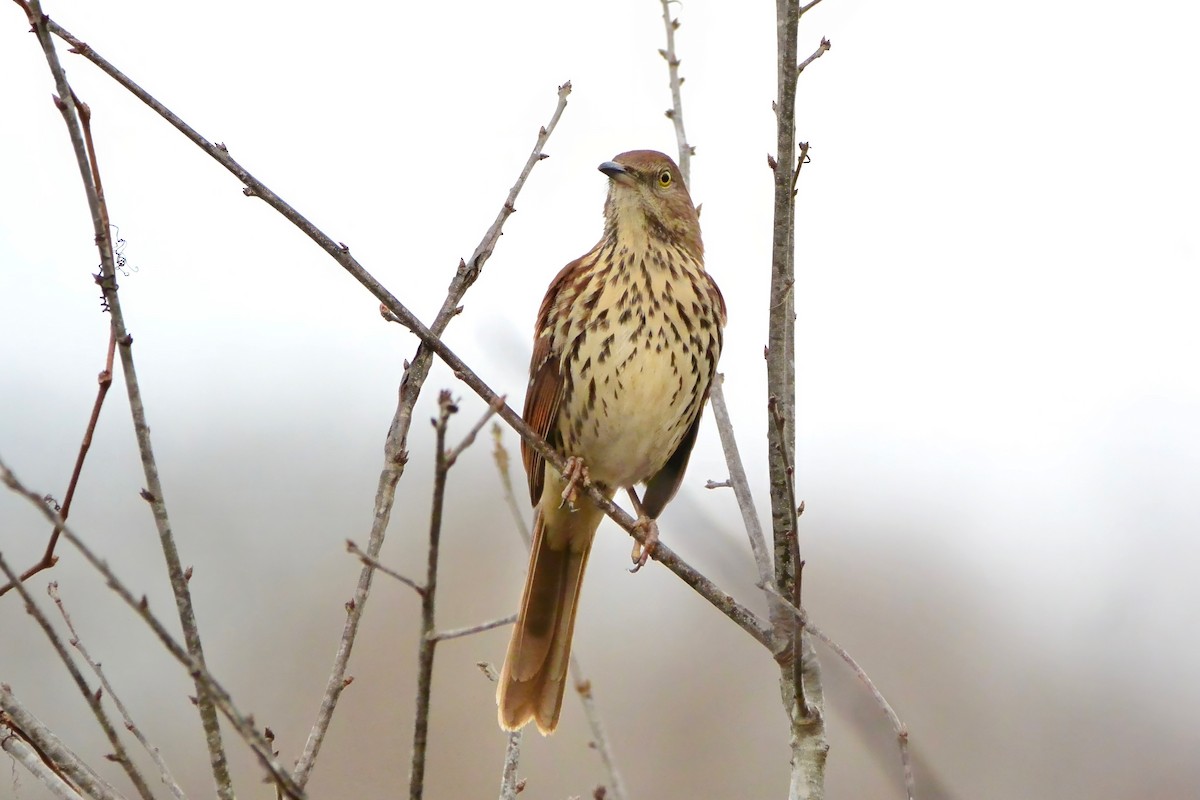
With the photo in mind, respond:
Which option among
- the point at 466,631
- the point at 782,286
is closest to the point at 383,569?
the point at 466,631

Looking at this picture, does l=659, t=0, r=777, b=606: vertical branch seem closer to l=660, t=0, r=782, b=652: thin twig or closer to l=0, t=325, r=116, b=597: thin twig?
l=660, t=0, r=782, b=652: thin twig

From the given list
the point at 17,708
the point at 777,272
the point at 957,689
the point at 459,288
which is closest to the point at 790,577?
the point at 777,272

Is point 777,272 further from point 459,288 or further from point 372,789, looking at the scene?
point 372,789

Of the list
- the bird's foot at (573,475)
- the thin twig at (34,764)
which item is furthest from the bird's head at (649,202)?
the thin twig at (34,764)

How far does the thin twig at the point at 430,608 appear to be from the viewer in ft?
5.10

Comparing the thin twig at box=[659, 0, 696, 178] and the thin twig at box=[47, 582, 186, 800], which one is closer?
the thin twig at box=[47, 582, 186, 800]

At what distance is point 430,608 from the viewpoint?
164 cm

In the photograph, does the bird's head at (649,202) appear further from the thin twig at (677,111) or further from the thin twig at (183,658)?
the thin twig at (183,658)

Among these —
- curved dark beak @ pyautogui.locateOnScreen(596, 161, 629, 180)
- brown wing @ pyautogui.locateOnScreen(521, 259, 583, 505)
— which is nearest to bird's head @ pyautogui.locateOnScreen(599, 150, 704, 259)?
curved dark beak @ pyautogui.locateOnScreen(596, 161, 629, 180)

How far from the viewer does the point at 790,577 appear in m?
2.75

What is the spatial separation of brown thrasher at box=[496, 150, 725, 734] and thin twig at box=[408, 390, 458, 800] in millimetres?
1967

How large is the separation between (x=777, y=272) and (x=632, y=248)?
4.83ft

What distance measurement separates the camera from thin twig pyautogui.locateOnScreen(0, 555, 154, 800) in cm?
188

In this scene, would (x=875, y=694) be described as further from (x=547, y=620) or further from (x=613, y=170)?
(x=613, y=170)
